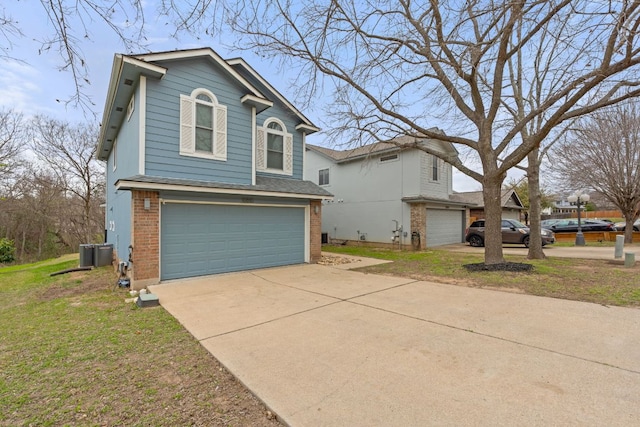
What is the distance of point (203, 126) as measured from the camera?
8.27m

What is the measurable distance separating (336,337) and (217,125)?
22.2 ft

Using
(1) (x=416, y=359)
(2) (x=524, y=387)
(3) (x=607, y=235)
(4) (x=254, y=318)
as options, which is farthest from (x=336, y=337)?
(3) (x=607, y=235)

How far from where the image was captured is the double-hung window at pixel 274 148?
10037 millimetres

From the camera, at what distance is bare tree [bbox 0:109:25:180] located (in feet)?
54.4

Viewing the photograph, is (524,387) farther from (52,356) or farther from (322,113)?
(322,113)

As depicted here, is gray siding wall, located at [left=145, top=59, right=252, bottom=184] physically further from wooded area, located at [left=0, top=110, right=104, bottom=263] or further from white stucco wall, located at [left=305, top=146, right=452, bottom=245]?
wooded area, located at [left=0, top=110, right=104, bottom=263]

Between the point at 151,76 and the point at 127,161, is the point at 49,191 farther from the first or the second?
the point at 151,76

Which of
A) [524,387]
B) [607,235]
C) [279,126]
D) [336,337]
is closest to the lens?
[524,387]

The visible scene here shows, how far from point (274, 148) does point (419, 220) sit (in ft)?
27.4

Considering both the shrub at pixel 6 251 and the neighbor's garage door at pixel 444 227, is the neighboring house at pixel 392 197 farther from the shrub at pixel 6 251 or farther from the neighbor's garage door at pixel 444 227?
the shrub at pixel 6 251

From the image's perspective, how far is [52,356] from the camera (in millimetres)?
3504

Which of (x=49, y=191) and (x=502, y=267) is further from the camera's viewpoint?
(x=49, y=191)

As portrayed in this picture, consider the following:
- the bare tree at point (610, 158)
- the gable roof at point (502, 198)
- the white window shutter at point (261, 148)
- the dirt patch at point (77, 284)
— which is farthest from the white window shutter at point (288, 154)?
the gable roof at point (502, 198)

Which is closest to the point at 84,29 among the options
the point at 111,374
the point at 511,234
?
the point at 111,374
